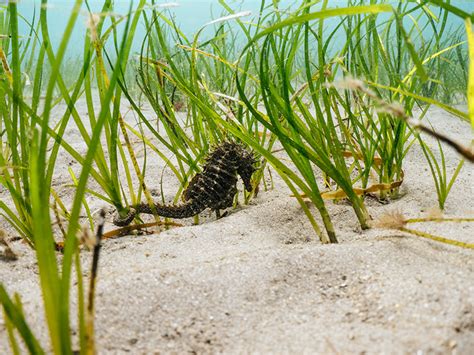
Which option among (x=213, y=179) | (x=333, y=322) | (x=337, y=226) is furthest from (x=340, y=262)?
(x=213, y=179)

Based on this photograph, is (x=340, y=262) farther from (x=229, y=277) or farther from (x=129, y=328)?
(x=129, y=328)

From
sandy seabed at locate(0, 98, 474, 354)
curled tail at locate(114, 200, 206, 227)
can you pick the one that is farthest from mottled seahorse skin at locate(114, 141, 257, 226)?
sandy seabed at locate(0, 98, 474, 354)

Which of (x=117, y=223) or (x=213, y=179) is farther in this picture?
(x=213, y=179)

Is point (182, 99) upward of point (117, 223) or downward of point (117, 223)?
upward

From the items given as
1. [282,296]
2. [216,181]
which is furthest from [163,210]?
[282,296]

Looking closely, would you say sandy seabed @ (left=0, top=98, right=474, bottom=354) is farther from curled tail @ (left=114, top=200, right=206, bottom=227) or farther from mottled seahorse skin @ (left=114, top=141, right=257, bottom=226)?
mottled seahorse skin @ (left=114, top=141, right=257, bottom=226)

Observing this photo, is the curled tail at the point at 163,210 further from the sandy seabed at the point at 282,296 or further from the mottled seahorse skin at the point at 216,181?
the sandy seabed at the point at 282,296

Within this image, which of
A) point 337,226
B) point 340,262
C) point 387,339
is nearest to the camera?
point 387,339
